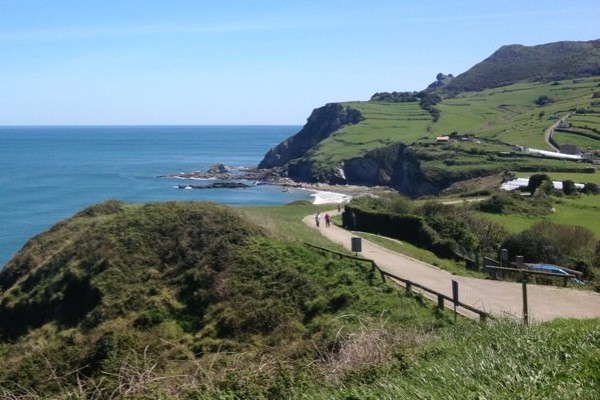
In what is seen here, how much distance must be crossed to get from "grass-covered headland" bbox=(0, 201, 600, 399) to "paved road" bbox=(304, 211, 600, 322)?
6.90ft

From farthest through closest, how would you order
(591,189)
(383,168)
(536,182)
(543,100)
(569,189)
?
1. (543,100)
2. (383,168)
3. (536,182)
4. (591,189)
5. (569,189)

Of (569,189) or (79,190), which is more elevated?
(569,189)

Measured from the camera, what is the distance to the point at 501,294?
64.7ft

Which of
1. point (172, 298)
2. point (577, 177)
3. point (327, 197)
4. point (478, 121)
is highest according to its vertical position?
point (478, 121)

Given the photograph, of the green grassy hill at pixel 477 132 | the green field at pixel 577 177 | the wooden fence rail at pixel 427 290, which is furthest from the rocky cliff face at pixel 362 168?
the wooden fence rail at pixel 427 290

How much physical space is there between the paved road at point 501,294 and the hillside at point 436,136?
4724cm

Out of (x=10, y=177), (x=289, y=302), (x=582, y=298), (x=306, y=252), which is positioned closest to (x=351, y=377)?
(x=289, y=302)

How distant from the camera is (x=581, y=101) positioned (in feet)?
408

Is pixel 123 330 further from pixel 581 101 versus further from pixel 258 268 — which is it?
pixel 581 101

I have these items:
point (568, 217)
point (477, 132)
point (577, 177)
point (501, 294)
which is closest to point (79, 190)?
point (577, 177)

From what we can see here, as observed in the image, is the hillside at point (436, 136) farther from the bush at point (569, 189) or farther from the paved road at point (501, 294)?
the paved road at point (501, 294)

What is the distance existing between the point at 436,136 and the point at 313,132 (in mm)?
41430

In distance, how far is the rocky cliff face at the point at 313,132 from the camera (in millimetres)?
135875

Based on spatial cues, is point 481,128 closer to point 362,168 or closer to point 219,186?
point 362,168
